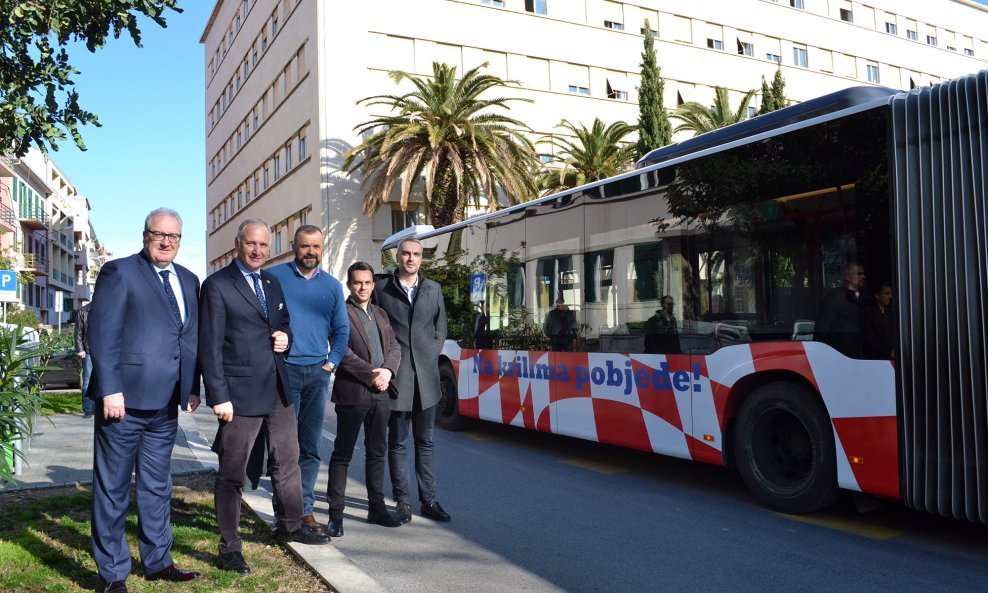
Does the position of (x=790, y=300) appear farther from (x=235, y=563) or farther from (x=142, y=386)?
(x=142, y=386)

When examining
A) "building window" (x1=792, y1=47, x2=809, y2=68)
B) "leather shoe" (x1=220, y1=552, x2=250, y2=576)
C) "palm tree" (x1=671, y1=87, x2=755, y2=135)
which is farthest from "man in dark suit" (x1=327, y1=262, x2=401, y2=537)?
"building window" (x1=792, y1=47, x2=809, y2=68)

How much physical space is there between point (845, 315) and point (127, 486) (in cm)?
451

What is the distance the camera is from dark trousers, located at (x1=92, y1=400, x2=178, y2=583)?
4074 millimetres

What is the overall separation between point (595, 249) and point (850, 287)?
289cm

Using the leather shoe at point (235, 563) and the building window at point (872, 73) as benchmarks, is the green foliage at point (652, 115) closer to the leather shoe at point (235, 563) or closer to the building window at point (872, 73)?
the building window at point (872, 73)

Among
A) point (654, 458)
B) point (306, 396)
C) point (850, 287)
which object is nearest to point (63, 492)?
point (306, 396)

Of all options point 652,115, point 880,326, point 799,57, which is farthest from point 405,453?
point 799,57

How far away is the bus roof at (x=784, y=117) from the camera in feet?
20.5

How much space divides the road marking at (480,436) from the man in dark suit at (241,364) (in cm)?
554

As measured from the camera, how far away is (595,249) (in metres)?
7.93

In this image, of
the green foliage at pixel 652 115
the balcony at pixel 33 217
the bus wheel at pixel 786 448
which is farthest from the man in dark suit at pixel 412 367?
the balcony at pixel 33 217

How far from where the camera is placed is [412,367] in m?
5.73

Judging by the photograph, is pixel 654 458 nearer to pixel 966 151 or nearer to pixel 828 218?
pixel 828 218

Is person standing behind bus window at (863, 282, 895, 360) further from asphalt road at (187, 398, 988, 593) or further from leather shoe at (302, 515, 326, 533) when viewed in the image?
leather shoe at (302, 515, 326, 533)
